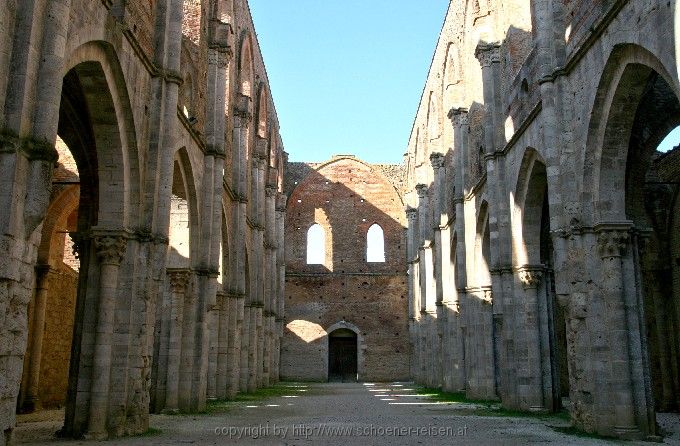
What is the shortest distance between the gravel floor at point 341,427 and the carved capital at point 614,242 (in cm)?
313

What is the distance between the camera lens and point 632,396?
436 inches

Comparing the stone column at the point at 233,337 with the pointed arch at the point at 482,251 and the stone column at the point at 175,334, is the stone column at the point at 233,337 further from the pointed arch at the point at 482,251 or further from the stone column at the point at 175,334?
the pointed arch at the point at 482,251

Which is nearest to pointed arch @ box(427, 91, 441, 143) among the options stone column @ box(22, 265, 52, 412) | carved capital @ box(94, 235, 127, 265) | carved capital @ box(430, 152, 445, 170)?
carved capital @ box(430, 152, 445, 170)

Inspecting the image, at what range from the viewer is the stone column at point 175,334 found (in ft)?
51.1

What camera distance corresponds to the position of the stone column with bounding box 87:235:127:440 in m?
10.7

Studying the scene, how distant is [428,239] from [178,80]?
65.5 feet

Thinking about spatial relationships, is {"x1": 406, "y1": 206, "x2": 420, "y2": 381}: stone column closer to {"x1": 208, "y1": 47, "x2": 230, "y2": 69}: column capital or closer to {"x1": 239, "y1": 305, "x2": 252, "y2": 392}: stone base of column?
{"x1": 239, "y1": 305, "x2": 252, "y2": 392}: stone base of column

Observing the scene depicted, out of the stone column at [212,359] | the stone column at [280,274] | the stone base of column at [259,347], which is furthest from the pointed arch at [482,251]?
the stone column at [280,274]

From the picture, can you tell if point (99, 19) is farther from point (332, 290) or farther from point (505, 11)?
point (332, 290)

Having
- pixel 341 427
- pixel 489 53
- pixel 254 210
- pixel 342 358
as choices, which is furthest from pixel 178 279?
pixel 342 358

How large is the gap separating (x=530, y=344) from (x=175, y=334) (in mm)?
8508

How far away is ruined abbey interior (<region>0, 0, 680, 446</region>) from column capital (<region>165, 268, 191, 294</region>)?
0.26ft

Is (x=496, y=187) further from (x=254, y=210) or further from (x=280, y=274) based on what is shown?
(x=280, y=274)

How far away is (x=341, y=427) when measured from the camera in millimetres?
12609
